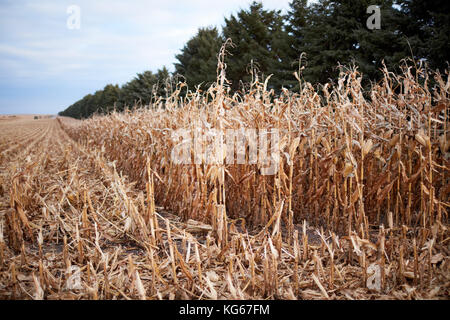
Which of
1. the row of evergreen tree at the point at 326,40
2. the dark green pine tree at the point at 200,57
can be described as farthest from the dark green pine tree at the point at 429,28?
the dark green pine tree at the point at 200,57

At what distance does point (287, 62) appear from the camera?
2048cm

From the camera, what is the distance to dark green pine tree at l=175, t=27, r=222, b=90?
26.6m

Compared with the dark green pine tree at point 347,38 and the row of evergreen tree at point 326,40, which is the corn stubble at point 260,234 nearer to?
the row of evergreen tree at point 326,40

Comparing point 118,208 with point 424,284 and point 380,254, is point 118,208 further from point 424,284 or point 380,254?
point 424,284

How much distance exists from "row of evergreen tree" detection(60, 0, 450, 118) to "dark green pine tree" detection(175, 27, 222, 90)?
12 centimetres

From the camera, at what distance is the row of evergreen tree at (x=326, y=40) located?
10.6 metres

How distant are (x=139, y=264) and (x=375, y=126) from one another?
9.21 ft

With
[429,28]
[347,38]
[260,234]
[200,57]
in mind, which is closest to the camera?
[260,234]

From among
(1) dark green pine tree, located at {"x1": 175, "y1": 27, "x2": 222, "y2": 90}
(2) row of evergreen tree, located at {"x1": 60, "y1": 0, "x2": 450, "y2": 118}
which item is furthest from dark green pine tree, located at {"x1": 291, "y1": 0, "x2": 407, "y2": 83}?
(1) dark green pine tree, located at {"x1": 175, "y1": 27, "x2": 222, "y2": 90}

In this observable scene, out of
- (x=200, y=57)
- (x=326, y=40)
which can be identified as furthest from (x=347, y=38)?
(x=200, y=57)

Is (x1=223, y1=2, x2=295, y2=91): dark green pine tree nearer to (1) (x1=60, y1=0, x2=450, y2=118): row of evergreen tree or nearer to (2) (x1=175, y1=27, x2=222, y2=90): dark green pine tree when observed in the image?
(1) (x1=60, y1=0, x2=450, y2=118): row of evergreen tree

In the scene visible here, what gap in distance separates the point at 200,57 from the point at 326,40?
17.6 metres

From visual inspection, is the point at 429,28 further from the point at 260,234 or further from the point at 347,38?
the point at 260,234

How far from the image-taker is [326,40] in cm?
1662
